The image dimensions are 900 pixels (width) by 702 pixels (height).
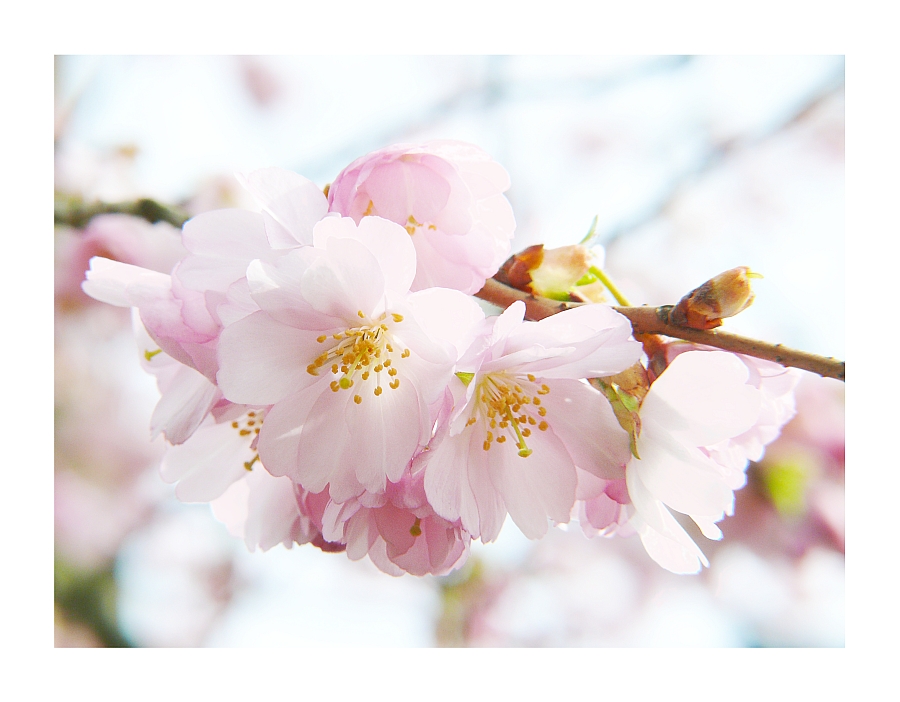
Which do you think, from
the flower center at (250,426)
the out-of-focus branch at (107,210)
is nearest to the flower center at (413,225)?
the flower center at (250,426)

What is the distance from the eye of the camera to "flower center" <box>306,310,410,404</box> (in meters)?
0.50

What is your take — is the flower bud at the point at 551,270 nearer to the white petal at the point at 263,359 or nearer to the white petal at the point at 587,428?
the white petal at the point at 587,428

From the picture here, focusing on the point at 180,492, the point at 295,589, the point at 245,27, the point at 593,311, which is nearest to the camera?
the point at 593,311

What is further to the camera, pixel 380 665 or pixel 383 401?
pixel 380 665

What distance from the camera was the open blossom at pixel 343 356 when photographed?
0.45m

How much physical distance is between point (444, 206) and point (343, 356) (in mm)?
145

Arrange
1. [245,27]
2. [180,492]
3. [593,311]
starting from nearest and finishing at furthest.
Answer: [593,311] < [180,492] < [245,27]

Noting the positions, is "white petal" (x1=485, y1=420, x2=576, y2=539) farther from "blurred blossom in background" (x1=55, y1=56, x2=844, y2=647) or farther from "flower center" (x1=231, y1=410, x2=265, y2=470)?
"blurred blossom in background" (x1=55, y1=56, x2=844, y2=647)

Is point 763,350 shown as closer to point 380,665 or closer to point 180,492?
point 180,492

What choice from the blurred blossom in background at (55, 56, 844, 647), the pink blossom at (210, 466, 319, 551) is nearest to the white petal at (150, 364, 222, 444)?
the pink blossom at (210, 466, 319, 551)
